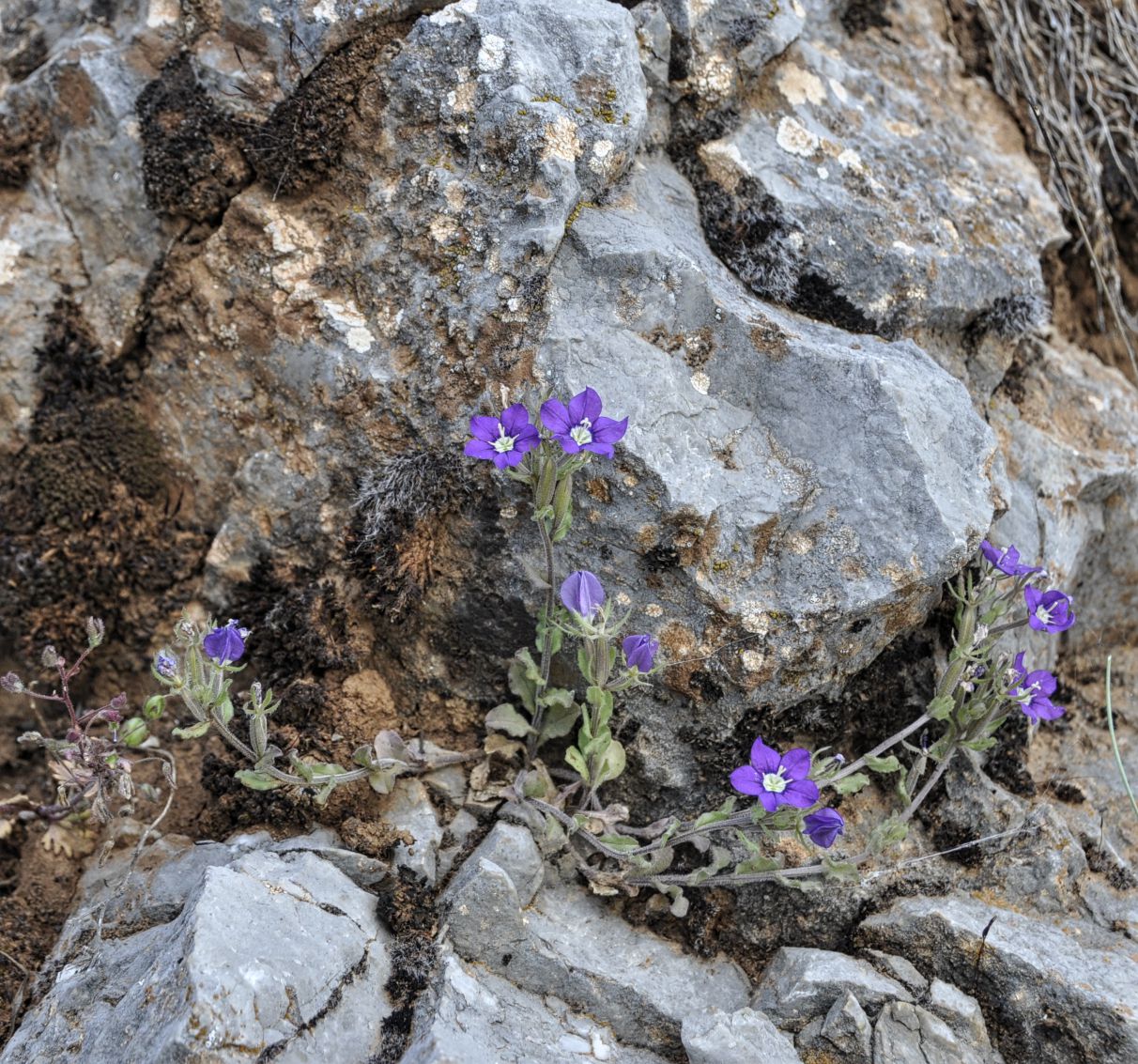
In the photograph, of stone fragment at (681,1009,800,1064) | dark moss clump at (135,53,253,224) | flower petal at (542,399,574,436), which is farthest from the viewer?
dark moss clump at (135,53,253,224)

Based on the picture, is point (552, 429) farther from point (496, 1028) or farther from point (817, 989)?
point (817, 989)

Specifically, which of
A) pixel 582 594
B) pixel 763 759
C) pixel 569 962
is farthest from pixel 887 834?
pixel 582 594

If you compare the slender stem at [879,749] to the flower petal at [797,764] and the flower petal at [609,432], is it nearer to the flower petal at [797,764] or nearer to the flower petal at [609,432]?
the flower petal at [797,764]

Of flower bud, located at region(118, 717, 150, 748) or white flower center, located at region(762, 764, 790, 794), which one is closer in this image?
white flower center, located at region(762, 764, 790, 794)

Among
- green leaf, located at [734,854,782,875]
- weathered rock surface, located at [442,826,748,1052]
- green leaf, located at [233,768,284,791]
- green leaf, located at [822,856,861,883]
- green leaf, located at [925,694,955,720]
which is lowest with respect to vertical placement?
weathered rock surface, located at [442,826,748,1052]

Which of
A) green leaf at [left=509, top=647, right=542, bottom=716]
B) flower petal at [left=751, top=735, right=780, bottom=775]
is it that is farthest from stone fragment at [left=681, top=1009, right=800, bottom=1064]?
green leaf at [left=509, top=647, right=542, bottom=716]

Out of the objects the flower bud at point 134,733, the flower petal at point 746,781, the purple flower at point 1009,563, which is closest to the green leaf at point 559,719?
the flower petal at point 746,781

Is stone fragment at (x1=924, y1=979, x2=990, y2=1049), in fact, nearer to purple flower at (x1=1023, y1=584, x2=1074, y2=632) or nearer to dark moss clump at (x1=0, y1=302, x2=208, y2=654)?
purple flower at (x1=1023, y1=584, x2=1074, y2=632)
